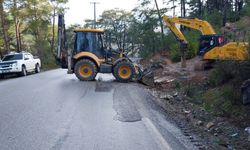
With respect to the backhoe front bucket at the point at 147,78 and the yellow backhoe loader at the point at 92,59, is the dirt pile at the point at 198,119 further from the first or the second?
the yellow backhoe loader at the point at 92,59

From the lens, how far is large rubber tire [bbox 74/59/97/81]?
62.7 ft

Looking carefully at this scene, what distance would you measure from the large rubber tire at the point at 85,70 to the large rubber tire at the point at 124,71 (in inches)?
49.4

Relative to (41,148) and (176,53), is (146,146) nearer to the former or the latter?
(41,148)

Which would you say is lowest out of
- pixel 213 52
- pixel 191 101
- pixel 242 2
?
pixel 191 101

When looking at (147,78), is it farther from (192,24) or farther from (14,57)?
(14,57)

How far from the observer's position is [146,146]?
Answer: 677cm

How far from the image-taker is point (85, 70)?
63.2 ft

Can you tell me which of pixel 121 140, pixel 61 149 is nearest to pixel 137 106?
pixel 121 140

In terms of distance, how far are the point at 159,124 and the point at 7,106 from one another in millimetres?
5061

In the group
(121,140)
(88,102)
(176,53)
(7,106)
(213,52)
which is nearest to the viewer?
(121,140)

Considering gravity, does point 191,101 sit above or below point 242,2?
below

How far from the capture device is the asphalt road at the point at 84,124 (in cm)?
685

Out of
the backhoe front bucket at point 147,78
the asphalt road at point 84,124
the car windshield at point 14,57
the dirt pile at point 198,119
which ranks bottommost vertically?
the dirt pile at point 198,119

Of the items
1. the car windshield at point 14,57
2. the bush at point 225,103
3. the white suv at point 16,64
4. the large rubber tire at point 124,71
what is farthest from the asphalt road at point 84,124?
the car windshield at point 14,57
